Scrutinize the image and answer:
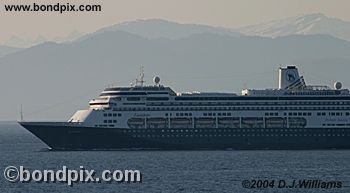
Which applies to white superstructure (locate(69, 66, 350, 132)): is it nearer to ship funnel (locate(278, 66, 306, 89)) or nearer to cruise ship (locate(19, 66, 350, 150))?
cruise ship (locate(19, 66, 350, 150))

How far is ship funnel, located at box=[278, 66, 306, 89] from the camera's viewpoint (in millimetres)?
125938

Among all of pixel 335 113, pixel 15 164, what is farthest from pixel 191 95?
pixel 15 164

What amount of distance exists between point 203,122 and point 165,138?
3817 millimetres

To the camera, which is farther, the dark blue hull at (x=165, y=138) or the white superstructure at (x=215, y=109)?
the white superstructure at (x=215, y=109)

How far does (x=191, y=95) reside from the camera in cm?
12012

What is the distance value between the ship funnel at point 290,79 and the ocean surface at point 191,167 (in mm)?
9131

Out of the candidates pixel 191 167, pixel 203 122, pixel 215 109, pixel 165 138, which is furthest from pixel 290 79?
pixel 191 167

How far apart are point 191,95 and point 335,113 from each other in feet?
43.2

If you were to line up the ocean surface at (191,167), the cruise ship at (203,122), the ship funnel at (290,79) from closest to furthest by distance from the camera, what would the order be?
the ocean surface at (191,167)
the cruise ship at (203,122)
the ship funnel at (290,79)

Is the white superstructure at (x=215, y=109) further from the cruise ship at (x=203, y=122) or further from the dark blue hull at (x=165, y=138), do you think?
the dark blue hull at (x=165, y=138)

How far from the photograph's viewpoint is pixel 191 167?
9762cm

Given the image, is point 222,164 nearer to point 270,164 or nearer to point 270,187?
point 270,164

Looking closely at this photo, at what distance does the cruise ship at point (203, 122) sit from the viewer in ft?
386

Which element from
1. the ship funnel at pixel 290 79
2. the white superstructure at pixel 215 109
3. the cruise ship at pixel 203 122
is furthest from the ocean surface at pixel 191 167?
the ship funnel at pixel 290 79
